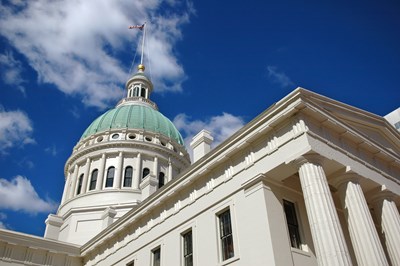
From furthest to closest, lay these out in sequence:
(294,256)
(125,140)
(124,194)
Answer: (125,140) → (124,194) → (294,256)

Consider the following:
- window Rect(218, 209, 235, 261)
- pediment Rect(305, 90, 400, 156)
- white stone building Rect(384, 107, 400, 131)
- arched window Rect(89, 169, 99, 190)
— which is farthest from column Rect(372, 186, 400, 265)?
white stone building Rect(384, 107, 400, 131)

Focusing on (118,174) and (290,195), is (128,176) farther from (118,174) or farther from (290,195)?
(290,195)

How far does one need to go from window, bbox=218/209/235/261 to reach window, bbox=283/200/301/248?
8.51 feet

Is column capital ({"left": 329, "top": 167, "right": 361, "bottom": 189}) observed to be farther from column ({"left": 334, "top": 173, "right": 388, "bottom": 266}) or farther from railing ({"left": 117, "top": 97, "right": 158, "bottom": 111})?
railing ({"left": 117, "top": 97, "right": 158, "bottom": 111})

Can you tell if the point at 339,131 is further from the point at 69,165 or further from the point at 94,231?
the point at 69,165

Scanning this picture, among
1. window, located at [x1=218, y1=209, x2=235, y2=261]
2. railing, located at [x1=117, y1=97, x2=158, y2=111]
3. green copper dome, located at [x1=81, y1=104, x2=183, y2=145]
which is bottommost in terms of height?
window, located at [x1=218, y1=209, x2=235, y2=261]

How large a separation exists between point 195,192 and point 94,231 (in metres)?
20.6

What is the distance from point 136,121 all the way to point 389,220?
1349 inches

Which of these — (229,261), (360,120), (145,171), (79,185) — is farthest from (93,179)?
(360,120)

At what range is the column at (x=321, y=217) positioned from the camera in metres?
12.9

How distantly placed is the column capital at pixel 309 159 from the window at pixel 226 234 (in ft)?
14.4

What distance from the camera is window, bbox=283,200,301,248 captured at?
1622 centimetres

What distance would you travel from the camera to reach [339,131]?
17.4 metres

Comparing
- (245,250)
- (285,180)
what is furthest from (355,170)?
(245,250)
